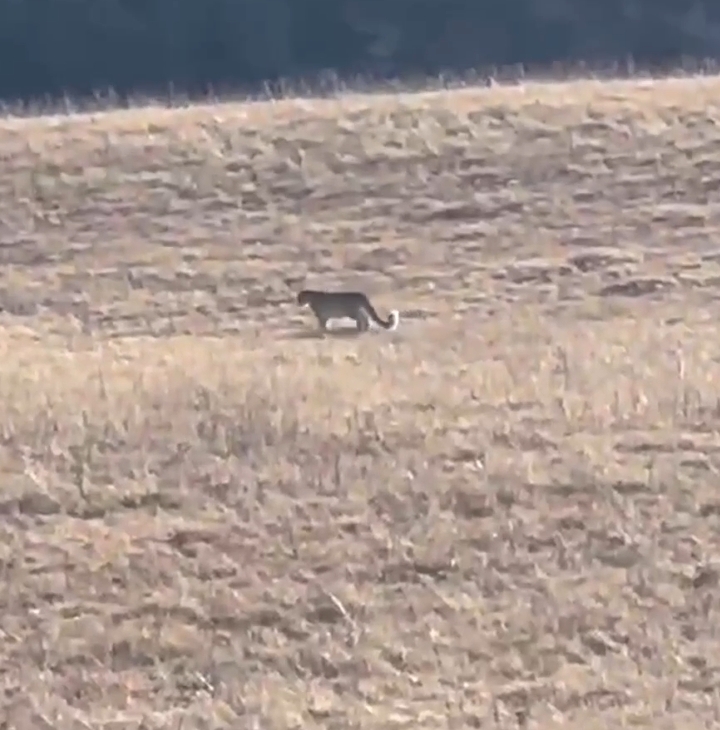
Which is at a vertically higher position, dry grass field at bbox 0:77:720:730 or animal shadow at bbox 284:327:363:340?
animal shadow at bbox 284:327:363:340

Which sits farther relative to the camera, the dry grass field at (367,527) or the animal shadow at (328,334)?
the animal shadow at (328,334)

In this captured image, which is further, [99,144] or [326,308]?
[99,144]

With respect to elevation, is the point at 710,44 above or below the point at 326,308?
above

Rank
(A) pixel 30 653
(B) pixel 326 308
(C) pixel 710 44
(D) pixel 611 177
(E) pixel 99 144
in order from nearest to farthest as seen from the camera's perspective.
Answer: (A) pixel 30 653, (B) pixel 326 308, (D) pixel 611 177, (E) pixel 99 144, (C) pixel 710 44

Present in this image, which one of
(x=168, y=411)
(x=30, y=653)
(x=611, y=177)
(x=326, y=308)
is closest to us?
(x=30, y=653)

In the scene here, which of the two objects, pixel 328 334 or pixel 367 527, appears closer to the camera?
pixel 367 527

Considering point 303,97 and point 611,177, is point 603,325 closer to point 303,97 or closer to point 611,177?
point 611,177

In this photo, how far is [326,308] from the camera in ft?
48.0

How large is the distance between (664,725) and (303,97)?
66.1 feet

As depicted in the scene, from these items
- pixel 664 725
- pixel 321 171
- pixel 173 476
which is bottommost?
pixel 664 725

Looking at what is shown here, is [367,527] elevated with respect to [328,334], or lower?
lower

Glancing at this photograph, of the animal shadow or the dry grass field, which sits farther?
the animal shadow

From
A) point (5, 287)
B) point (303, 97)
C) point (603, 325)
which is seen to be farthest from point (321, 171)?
point (603, 325)

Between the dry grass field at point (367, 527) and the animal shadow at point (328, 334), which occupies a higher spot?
the animal shadow at point (328, 334)
